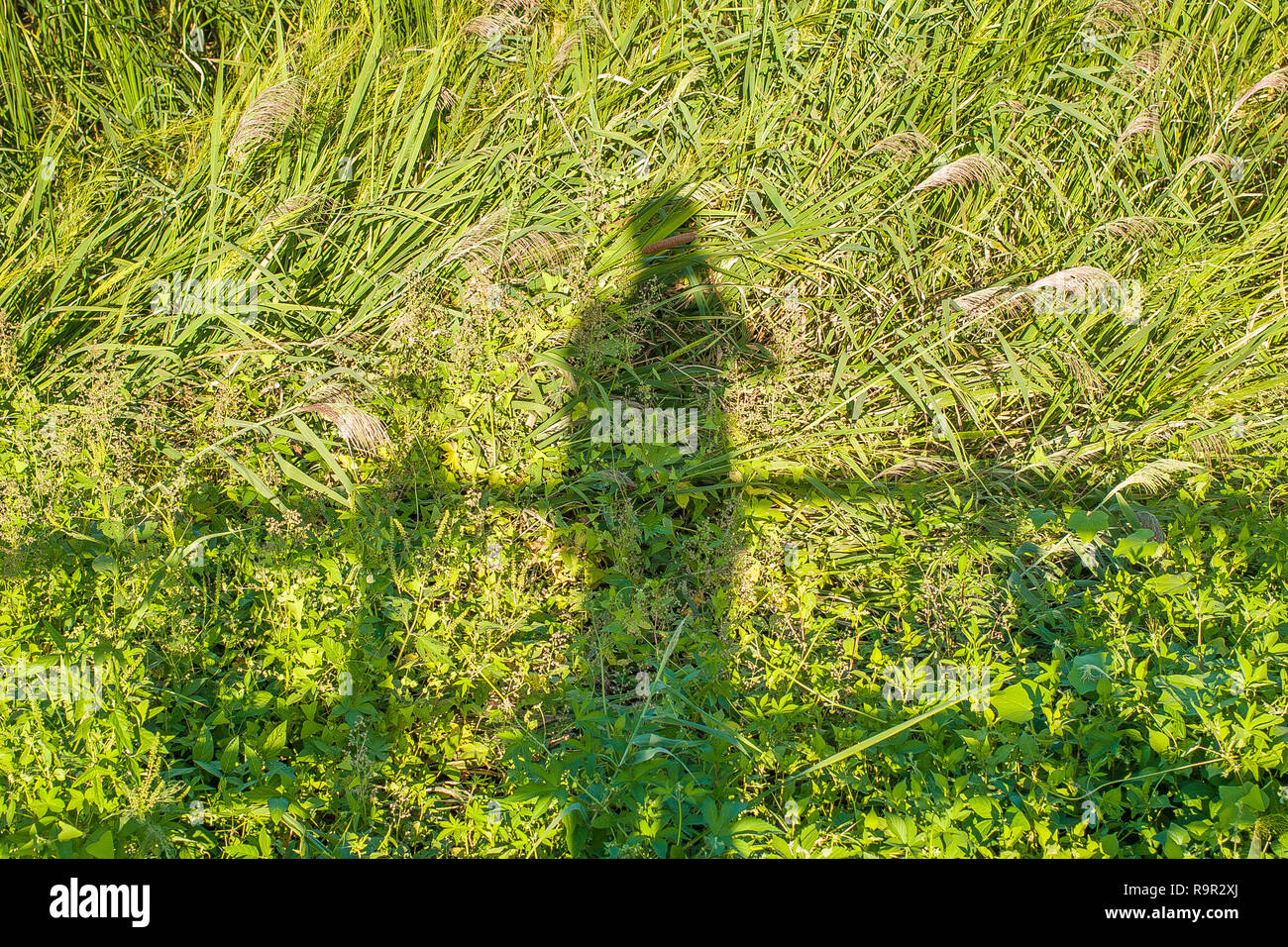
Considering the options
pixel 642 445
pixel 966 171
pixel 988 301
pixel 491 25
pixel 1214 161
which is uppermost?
pixel 491 25

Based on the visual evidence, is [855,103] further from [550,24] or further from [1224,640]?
[1224,640]

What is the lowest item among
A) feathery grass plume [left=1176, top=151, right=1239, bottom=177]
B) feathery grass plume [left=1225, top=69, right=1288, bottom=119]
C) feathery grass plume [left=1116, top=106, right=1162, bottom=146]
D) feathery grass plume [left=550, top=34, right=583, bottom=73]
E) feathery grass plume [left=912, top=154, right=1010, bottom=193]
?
feathery grass plume [left=912, top=154, right=1010, bottom=193]

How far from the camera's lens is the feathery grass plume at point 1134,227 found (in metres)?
3.22

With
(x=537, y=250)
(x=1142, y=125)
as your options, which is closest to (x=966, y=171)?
(x=1142, y=125)

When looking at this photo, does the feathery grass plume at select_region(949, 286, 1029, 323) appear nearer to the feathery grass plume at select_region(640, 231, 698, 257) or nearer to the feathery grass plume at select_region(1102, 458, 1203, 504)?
the feathery grass plume at select_region(1102, 458, 1203, 504)

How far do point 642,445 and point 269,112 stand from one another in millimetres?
1527

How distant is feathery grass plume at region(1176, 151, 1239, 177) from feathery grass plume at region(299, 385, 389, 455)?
2.85m

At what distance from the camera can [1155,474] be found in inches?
110

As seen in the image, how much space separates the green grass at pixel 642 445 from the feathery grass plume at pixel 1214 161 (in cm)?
5

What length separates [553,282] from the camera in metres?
2.99

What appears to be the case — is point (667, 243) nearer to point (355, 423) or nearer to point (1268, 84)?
point (355, 423)

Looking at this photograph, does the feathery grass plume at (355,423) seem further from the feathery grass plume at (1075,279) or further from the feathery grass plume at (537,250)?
the feathery grass plume at (1075,279)

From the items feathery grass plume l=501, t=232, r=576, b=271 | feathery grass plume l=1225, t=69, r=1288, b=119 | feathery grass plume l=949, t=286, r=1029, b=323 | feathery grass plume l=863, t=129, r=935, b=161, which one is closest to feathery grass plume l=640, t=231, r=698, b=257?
feathery grass plume l=501, t=232, r=576, b=271

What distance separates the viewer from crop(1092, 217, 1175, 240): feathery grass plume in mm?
3221
